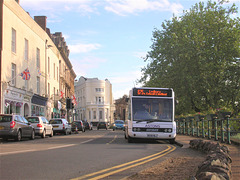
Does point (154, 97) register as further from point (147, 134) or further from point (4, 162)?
point (4, 162)

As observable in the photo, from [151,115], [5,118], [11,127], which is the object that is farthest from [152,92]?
[5,118]

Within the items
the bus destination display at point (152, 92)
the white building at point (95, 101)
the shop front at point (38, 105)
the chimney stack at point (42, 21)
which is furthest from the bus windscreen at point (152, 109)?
the white building at point (95, 101)

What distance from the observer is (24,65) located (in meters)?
37.2

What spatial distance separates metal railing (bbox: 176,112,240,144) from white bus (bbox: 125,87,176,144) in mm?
2174

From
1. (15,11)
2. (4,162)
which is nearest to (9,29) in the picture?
(15,11)

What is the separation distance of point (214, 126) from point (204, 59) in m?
17.8

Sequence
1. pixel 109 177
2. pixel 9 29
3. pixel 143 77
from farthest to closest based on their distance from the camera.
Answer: pixel 143 77, pixel 9 29, pixel 109 177

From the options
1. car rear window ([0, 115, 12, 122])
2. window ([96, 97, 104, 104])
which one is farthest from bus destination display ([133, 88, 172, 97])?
window ([96, 97, 104, 104])

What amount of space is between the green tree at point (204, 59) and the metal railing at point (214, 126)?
721 cm

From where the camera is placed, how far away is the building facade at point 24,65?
31422 mm

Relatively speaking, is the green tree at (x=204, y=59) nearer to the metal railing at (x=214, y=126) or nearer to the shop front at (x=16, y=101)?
the metal railing at (x=214, y=126)

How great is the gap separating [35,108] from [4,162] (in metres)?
34.4

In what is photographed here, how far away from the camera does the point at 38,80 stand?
44.9 metres

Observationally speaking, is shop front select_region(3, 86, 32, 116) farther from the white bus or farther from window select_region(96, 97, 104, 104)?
window select_region(96, 97, 104, 104)
